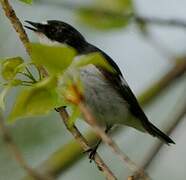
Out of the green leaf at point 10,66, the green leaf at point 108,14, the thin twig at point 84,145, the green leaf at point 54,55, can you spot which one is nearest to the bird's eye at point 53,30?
the green leaf at point 108,14

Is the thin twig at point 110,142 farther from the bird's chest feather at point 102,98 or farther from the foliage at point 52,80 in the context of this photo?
the bird's chest feather at point 102,98

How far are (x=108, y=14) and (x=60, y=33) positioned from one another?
54 centimetres

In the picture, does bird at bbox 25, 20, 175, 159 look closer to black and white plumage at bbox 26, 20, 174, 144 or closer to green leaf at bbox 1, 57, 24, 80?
black and white plumage at bbox 26, 20, 174, 144

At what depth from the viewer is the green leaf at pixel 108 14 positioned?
166 inches

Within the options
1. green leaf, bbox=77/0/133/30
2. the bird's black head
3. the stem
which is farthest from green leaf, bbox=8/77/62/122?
the bird's black head

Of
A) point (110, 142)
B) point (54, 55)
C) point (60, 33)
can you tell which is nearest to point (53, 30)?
point (60, 33)

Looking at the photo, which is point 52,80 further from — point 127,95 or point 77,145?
point 127,95

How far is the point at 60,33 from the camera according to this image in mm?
4684

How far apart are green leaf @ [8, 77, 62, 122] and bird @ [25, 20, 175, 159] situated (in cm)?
218

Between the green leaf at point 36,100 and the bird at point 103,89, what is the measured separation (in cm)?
218

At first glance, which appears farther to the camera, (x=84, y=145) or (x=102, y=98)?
(x=102, y=98)

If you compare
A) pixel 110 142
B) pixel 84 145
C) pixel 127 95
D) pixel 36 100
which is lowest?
pixel 127 95

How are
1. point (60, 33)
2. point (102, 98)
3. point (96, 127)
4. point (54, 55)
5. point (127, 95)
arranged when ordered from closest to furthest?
point (96, 127) < point (54, 55) < point (102, 98) < point (60, 33) < point (127, 95)

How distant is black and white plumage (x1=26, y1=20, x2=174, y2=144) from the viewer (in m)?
4.41
